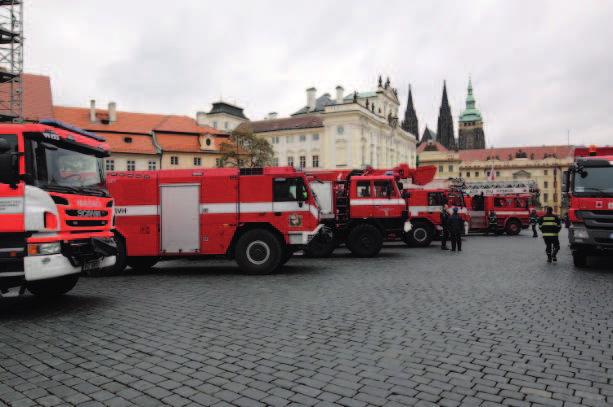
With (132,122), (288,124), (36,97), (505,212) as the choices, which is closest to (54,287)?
(505,212)

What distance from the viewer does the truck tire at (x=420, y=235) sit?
827 inches

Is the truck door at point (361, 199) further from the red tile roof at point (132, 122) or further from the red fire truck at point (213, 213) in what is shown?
the red tile roof at point (132, 122)

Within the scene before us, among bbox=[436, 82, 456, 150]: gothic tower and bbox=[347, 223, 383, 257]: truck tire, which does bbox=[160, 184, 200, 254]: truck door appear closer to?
bbox=[347, 223, 383, 257]: truck tire

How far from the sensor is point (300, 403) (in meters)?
3.80

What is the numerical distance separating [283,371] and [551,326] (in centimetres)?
389

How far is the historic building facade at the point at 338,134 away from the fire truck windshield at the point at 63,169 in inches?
2462

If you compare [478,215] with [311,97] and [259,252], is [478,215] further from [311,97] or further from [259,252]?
[311,97]

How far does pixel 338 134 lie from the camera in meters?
72.3

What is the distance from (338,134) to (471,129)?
83735mm

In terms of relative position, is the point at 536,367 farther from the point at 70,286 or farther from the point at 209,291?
the point at 70,286

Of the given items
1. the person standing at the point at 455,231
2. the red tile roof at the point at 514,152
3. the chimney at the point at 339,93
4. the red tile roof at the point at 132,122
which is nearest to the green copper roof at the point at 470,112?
the red tile roof at the point at 514,152

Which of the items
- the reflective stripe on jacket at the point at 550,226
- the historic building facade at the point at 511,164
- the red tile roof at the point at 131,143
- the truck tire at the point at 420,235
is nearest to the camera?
the reflective stripe on jacket at the point at 550,226

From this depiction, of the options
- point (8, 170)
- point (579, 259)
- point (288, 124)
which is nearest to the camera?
point (8, 170)

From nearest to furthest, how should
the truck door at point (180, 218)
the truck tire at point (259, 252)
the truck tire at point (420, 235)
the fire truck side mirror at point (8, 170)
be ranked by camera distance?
the fire truck side mirror at point (8, 170) < the truck tire at point (259, 252) < the truck door at point (180, 218) < the truck tire at point (420, 235)
